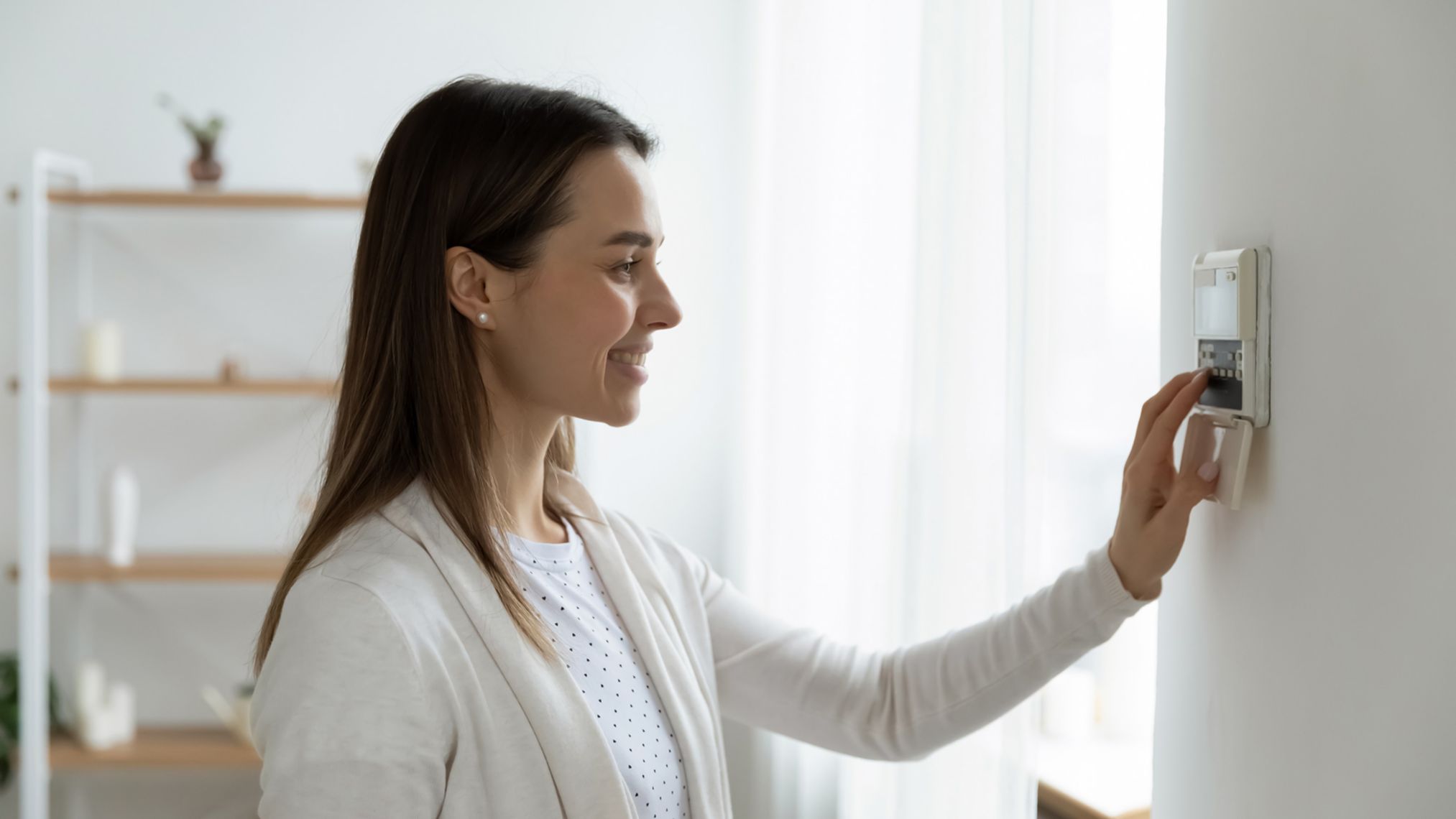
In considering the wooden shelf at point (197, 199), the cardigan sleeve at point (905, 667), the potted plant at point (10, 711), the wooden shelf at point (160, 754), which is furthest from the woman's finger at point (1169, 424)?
the potted plant at point (10, 711)

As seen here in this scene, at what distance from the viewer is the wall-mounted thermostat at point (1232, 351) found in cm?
80

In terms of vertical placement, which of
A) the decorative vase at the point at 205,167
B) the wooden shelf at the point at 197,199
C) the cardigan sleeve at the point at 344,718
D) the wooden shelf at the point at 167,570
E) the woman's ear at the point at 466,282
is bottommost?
the wooden shelf at the point at 167,570

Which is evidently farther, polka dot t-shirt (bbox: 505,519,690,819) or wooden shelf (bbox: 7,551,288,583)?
wooden shelf (bbox: 7,551,288,583)

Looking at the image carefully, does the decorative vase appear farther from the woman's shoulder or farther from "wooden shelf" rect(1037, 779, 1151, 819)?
"wooden shelf" rect(1037, 779, 1151, 819)

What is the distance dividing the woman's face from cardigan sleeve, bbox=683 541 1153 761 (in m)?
0.30

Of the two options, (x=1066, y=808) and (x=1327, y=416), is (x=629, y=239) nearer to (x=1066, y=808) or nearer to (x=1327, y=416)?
(x=1327, y=416)

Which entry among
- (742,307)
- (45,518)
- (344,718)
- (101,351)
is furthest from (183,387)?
(344,718)

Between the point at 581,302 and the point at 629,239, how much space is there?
8 cm

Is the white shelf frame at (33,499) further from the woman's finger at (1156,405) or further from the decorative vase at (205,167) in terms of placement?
the woman's finger at (1156,405)

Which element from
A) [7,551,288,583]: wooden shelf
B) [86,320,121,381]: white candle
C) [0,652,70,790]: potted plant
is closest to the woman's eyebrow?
[7,551,288,583]: wooden shelf

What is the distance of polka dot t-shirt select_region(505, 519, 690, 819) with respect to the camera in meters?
1.04

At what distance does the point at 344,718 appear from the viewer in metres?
0.83

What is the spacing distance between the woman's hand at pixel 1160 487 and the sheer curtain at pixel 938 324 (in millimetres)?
313

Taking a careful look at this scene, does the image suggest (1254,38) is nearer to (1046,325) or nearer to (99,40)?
(1046,325)
